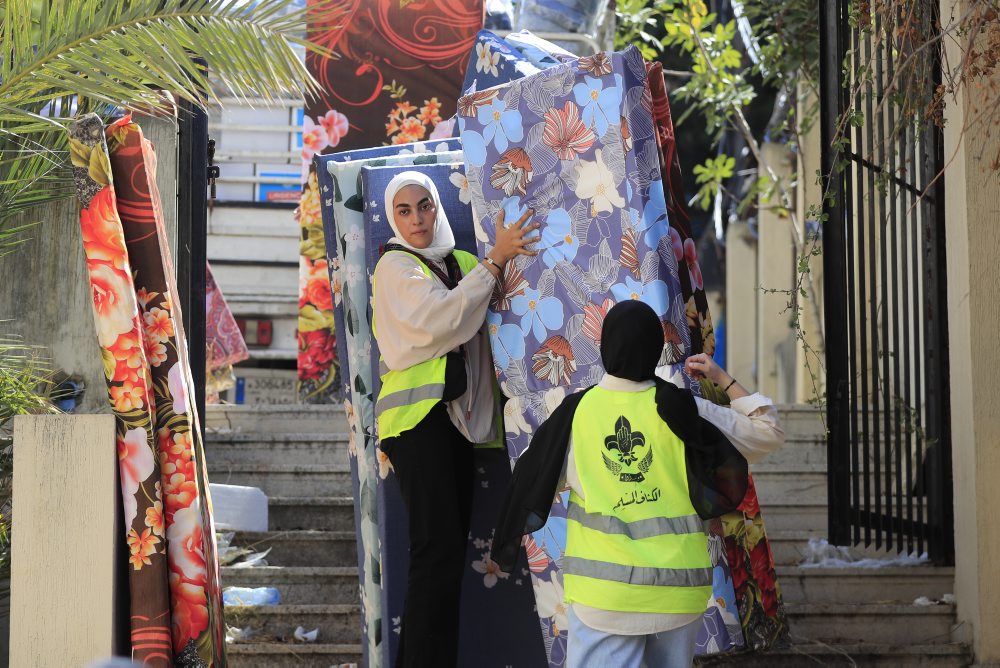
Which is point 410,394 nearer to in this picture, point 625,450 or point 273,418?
point 625,450

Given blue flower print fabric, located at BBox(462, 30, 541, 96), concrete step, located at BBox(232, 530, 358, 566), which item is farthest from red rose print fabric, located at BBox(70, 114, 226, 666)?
concrete step, located at BBox(232, 530, 358, 566)

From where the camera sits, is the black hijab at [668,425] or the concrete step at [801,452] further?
the concrete step at [801,452]

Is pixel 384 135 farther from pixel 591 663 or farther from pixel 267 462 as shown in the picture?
pixel 591 663

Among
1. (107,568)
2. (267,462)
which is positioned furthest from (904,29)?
(267,462)

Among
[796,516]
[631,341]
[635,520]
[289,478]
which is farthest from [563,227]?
[289,478]

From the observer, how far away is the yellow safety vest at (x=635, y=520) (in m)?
2.78

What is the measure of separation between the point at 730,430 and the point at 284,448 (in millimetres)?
3240

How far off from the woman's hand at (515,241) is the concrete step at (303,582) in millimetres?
1554

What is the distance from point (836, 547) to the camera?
496 cm

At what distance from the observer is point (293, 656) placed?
4.17 m

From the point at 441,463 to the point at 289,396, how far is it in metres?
7.41

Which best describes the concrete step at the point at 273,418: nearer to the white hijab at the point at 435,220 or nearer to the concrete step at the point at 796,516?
the concrete step at the point at 796,516

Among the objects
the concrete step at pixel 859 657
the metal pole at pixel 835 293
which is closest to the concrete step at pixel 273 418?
the metal pole at pixel 835 293

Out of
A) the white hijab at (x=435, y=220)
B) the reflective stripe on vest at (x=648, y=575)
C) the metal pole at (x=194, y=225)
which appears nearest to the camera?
the reflective stripe on vest at (x=648, y=575)
